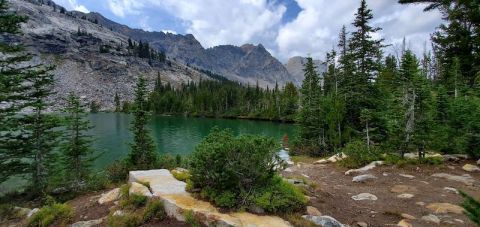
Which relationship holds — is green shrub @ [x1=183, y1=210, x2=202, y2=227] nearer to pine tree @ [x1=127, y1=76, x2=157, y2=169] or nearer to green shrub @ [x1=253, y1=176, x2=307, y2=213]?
green shrub @ [x1=253, y1=176, x2=307, y2=213]

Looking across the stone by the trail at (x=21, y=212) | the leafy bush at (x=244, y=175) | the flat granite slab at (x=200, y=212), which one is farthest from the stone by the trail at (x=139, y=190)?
the stone by the trail at (x=21, y=212)

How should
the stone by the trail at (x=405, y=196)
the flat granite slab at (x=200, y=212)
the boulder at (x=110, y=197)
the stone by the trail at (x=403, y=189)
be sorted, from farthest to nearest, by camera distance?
the stone by the trail at (x=403, y=189) → the stone by the trail at (x=405, y=196) → the boulder at (x=110, y=197) → the flat granite slab at (x=200, y=212)

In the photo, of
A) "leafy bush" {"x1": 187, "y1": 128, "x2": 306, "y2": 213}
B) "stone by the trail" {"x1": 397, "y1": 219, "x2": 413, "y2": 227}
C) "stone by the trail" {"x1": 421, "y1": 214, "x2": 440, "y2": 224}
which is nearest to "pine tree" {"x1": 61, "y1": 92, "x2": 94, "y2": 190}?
"leafy bush" {"x1": 187, "y1": 128, "x2": 306, "y2": 213}

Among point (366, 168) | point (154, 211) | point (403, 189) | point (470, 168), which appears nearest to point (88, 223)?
point (154, 211)

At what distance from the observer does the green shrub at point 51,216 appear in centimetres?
933

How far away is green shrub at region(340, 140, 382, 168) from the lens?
18.2 metres

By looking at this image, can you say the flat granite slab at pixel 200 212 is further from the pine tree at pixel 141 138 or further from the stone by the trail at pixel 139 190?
the pine tree at pixel 141 138

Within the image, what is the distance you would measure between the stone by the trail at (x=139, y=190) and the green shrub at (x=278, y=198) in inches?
130

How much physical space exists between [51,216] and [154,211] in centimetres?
368

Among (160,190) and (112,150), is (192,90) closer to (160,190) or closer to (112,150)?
(112,150)

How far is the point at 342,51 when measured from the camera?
34.4 metres

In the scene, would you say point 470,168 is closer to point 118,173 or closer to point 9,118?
point 118,173

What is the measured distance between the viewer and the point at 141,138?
18.3 m

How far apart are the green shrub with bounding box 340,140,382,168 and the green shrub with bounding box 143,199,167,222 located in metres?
13.2
